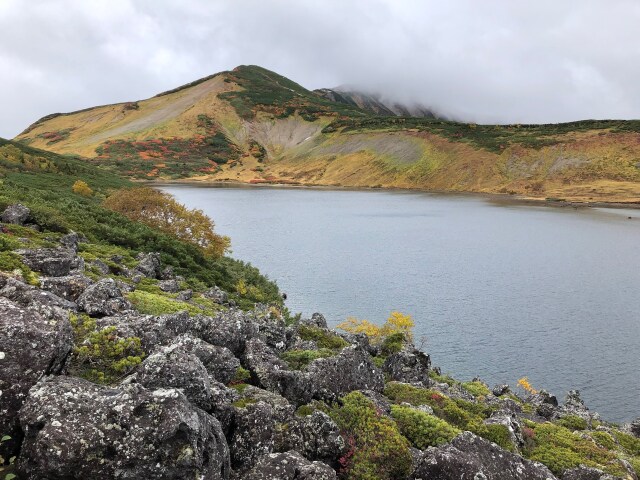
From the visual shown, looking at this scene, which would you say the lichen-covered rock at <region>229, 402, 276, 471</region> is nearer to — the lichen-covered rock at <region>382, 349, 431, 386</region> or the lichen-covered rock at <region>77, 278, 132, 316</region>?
the lichen-covered rock at <region>77, 278, 132, 316</region>

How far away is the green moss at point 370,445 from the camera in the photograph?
937 centimetres

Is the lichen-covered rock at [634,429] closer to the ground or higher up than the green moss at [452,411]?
closer to the ground

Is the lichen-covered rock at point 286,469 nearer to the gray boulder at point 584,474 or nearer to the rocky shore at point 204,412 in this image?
the rocky shore at point 204,412

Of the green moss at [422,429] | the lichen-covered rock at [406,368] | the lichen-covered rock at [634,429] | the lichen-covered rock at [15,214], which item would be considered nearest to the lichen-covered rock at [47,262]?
the lichen-covered rock at [15,214]

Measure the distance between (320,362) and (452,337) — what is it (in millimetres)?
26885

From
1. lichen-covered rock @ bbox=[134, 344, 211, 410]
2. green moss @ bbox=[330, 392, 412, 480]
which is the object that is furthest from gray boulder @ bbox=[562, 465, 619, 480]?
lichen-covered rock @ bbox=[134, 344, 211, 410]

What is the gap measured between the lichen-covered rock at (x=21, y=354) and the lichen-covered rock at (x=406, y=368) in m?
14.2

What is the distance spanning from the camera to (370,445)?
996 cm

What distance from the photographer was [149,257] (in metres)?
29.6

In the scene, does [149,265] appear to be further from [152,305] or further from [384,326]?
[384,326]

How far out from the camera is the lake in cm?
3316

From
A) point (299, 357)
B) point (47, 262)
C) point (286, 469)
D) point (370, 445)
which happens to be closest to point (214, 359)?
Result: point (286, 469)

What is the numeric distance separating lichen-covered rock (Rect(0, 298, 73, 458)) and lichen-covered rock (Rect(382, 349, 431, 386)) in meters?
14.2

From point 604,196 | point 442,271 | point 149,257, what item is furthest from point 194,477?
point 604,196
